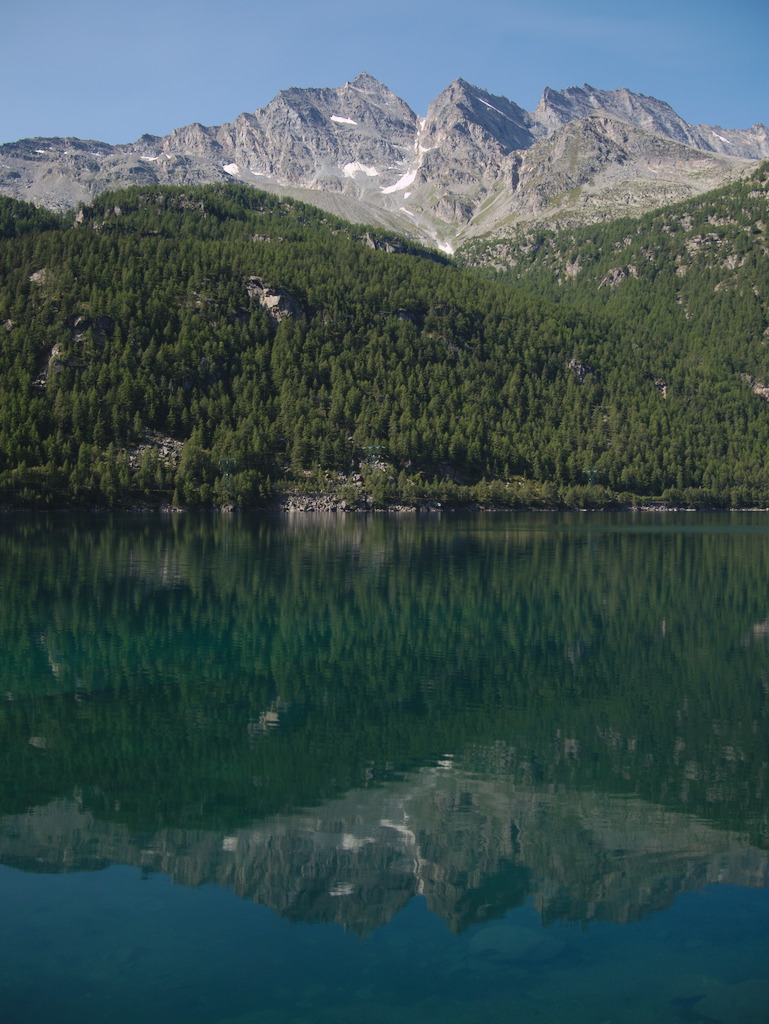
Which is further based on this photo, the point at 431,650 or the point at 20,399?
the point at 20,399

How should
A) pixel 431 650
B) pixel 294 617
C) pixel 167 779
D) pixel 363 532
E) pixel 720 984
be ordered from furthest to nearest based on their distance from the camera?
pixel 363 532, pixel 294 617, pixel 431 650, pixel 167 779, pixel 720 984

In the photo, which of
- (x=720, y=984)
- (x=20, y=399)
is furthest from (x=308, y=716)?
(x=20, y=399)

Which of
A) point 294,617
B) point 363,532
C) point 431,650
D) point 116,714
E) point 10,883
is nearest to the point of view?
point 10,883

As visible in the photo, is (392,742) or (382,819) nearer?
(382,819)

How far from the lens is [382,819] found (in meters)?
20.4

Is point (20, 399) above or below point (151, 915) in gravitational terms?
above

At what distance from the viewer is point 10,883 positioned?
56.0 feet

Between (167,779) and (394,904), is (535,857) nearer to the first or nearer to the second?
(394,904)

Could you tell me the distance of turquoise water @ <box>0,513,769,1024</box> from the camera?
1420 cm

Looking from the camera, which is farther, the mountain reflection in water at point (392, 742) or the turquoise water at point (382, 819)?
the mountain reflection in water at point (392, 742)

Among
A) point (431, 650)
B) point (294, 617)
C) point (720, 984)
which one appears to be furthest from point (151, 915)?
point (294, 617)

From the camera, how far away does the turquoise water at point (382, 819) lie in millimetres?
14195

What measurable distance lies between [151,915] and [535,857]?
27.2 feet

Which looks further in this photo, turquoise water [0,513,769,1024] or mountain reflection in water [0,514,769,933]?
mountain reflection in water [0,514,769,933]
